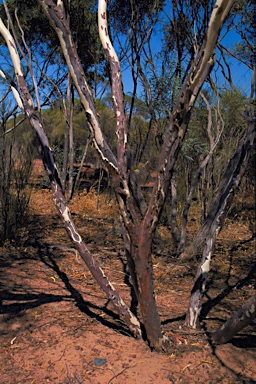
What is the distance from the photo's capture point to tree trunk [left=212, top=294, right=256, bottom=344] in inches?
83.4

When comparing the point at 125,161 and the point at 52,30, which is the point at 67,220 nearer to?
the point at 125,161

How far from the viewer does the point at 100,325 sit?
110 inches

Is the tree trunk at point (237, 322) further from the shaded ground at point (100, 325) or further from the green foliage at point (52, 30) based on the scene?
the green foliage at point (52, 30)

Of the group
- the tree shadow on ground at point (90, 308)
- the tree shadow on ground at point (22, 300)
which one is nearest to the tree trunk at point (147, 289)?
the tree shadow on ground at point (90, 308)

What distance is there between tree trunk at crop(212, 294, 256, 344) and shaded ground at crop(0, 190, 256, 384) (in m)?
0.08

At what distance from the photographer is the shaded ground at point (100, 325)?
2.24 m

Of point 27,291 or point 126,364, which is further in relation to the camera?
point 27,291

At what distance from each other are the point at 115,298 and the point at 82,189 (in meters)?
8.85

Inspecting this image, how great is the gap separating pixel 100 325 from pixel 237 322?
1.00m

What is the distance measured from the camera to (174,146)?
2.21m

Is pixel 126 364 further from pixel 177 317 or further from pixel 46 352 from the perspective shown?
pixel 177 317

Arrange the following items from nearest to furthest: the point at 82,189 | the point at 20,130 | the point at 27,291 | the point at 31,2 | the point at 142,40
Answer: the point at 27,291 < the point at 142,40 < the point at 31,2 < the point at 82,189 < the point at 20,130

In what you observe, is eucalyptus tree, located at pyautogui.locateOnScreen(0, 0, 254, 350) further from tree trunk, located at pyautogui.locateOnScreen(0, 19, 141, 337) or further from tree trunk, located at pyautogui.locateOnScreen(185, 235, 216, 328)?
tree trunk, located at pyautogui.locateOnScreen(185, 235, 216, 328)

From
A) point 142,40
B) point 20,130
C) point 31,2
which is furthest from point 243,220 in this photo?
point 20,130
